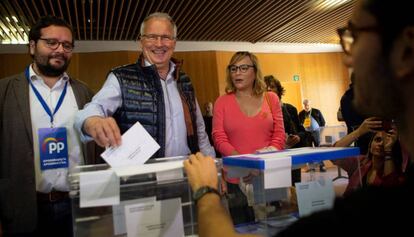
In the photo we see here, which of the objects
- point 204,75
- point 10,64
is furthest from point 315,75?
point 10,64

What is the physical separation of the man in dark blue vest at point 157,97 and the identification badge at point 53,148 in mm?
314

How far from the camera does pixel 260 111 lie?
205 centimetres

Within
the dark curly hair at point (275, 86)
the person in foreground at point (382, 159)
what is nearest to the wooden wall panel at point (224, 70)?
the dark curly hair at point (275, 86)

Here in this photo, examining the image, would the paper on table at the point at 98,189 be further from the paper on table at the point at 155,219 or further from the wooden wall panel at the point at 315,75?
the wooden wall panel at the point at 315,75

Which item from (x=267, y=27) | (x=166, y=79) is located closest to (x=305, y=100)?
(x=267, y=27)

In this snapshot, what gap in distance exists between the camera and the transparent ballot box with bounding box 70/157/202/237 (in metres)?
0.90

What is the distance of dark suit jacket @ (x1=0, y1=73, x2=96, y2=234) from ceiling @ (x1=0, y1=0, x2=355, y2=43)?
3287 millimetres

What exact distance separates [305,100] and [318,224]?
24.6 feet

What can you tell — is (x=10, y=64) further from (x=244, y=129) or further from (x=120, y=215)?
(x=120, y=215)

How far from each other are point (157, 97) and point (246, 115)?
0.66 m

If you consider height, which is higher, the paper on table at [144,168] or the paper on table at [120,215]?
the paper on table at [144,168]

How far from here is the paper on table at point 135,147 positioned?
1013 mm

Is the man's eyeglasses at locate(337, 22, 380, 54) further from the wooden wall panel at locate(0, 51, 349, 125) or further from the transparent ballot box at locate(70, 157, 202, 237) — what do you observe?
the wooden wall panel at locate(0, 51, 349, 125)

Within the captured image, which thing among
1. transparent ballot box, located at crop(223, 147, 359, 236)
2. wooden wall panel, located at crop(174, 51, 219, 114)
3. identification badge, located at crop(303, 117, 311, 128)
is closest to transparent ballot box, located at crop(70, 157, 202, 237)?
transparent ballot box, located at crop(223, 147, 359, 236)
